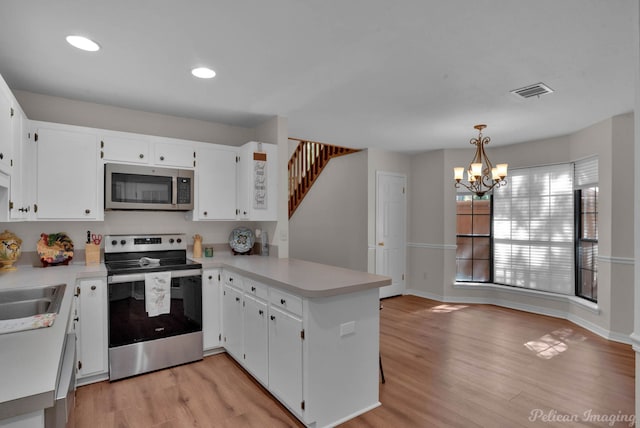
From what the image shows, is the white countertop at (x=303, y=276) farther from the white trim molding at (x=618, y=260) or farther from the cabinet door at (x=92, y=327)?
the white trim molding at (x=618, y=260)

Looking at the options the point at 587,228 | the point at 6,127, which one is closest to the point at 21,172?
the point at 6,127

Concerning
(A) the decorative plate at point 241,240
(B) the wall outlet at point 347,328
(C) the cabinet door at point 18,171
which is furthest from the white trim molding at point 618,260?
(C) the cabinet door at point 18,171

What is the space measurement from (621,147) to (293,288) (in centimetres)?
402

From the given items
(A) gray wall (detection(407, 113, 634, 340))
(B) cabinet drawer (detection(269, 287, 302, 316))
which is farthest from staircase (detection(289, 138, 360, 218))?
(B) cabinet drawer (detection(269, 287, 302, 316))

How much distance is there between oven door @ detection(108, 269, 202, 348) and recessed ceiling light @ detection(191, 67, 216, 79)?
1670 mm

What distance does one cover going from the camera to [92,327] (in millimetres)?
2688

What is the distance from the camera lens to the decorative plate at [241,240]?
382 centimetres

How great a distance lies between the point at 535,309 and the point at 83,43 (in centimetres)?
588

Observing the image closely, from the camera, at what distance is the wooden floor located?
7.45ft

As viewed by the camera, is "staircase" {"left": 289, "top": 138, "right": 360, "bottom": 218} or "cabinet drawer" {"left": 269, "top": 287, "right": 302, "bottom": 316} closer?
"cabinet drawer" {"left": 269, "top": 287, "right": 302, "bottom": 316}

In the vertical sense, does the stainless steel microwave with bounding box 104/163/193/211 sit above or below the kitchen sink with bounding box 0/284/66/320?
above

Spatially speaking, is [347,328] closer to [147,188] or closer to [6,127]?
[147,188]

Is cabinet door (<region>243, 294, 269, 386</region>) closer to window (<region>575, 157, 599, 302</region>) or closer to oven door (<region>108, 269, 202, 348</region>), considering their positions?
oven door (<region>108, 269, 202, 348</region>)

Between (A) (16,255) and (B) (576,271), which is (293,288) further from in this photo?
(B) (576,271)
